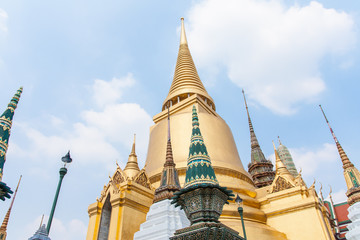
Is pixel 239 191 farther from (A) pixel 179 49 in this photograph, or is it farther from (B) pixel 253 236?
(A) pixel 179 49

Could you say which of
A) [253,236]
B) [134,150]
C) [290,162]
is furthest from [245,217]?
[290,162]

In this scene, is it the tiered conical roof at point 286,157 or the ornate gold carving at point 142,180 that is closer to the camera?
the ornate gold carving at point 142,180

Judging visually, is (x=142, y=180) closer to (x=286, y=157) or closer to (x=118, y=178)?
(x=118, y=178)

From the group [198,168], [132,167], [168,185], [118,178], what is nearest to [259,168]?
[132,167]

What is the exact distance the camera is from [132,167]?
1091 centimetres

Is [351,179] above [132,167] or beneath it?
beneath

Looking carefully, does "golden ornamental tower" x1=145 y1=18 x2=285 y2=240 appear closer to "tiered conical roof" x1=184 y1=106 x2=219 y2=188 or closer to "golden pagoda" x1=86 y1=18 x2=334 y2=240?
"golden pagoda" x1=86 y1=18 x2=334 y2=240

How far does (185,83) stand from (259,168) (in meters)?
7.73

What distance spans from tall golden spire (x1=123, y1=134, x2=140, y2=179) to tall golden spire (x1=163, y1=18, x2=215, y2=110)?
5.76m

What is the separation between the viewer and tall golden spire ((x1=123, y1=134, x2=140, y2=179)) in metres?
Answer: 10.6

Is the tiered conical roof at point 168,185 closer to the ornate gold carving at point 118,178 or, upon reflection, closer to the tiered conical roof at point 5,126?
the ornate gold carving at point 118,178

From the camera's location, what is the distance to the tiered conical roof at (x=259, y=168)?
60.5 ft

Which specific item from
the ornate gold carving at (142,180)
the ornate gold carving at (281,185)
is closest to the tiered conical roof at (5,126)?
the ornate gold carving at (142,180)

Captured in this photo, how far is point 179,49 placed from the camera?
21422 mm
